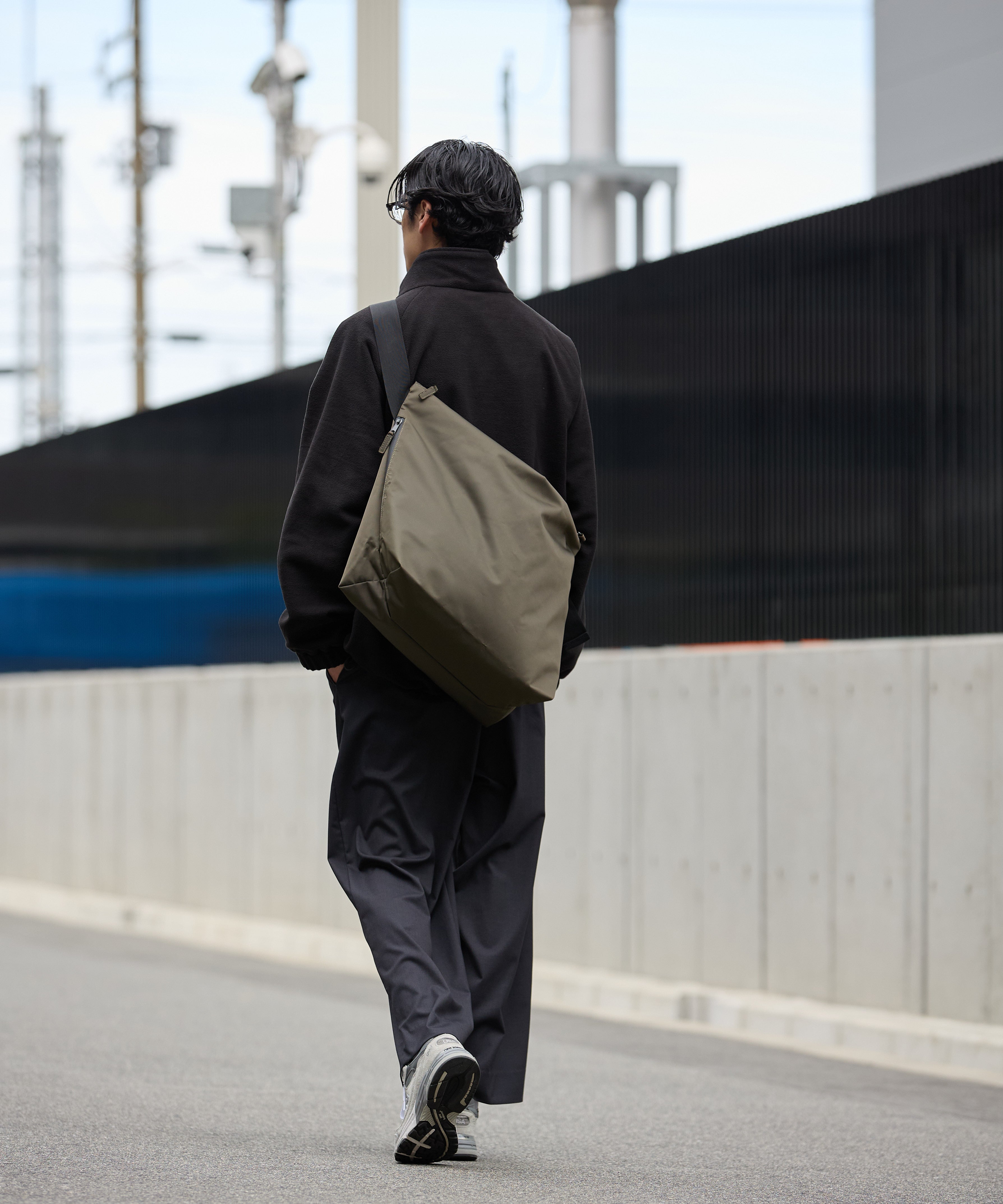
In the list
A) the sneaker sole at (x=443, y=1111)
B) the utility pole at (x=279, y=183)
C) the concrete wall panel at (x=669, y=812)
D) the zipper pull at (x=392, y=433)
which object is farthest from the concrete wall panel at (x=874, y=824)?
the utility pole at (x=279, y=183)

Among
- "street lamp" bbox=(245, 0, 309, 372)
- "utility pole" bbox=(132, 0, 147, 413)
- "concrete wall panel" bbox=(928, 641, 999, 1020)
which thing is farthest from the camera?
"utility pole" bbox=(132, 0, 147, 413)

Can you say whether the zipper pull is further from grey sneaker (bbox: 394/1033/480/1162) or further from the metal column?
the metal column

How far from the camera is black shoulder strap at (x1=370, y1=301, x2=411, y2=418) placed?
13.5 feet

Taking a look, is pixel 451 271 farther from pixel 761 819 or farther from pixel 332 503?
pixel 761 819

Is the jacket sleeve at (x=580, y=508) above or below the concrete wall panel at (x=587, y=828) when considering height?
Result: above

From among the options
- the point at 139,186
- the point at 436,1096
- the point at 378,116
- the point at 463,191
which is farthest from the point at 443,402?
the point at 139,186

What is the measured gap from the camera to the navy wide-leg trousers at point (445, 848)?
4125 millimetres

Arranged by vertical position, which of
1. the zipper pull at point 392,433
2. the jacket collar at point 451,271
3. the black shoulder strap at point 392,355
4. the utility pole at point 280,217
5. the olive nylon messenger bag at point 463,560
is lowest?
the olive nylon messenger bag at point 463,560

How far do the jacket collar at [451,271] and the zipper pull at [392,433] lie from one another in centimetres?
34

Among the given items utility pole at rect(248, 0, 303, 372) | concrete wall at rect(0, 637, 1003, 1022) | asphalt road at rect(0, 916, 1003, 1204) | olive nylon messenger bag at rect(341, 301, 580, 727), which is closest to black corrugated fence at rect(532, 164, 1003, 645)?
concrete wall at rect(0, 637, 1003, 1022)

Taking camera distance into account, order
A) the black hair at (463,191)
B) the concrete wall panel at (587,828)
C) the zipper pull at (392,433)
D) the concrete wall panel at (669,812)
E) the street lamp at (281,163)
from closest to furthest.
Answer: the zipper pull at (392,433)
the black hair at (463,191)
the concrete wall panel at (669,812)
the concrete wall panel at (587,828)
the street lamp at (281,163)

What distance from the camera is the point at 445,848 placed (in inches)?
167

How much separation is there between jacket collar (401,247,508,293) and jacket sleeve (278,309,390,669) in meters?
0.24

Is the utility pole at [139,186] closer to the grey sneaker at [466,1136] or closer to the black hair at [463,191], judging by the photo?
the black hair at [463,191]
